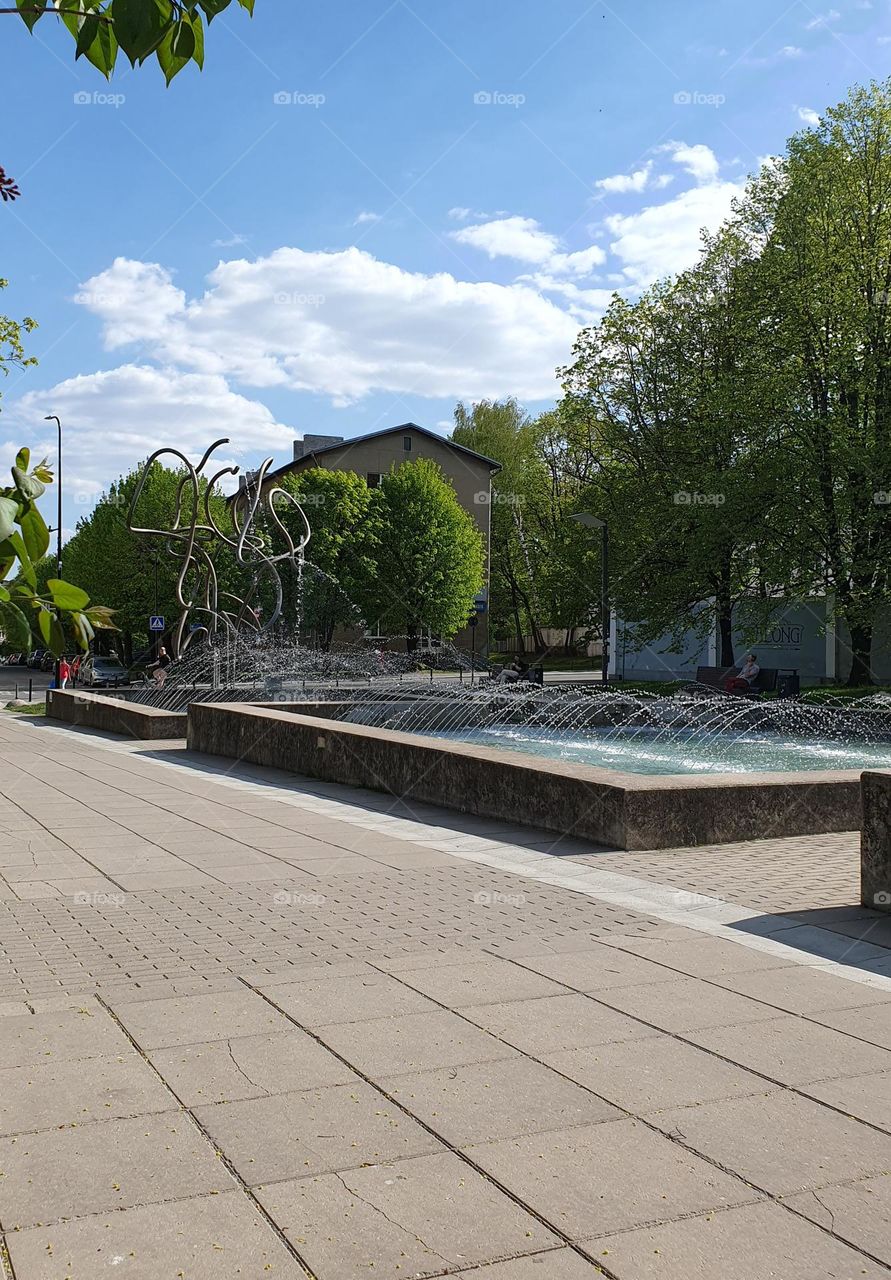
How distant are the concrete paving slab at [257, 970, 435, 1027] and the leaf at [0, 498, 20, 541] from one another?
3840 mm

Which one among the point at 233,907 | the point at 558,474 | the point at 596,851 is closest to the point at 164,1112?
the point at 233,907

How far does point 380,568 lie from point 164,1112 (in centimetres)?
5877

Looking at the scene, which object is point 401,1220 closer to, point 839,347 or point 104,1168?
point 104,1168

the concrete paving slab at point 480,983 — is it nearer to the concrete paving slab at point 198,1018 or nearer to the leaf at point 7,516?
the concrete paving slab at point 198,1018

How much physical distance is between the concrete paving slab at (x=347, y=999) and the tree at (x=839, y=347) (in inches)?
958

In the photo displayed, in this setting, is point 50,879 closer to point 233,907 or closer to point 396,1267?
point 233,907

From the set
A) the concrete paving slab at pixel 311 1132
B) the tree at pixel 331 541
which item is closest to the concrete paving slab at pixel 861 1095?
the concrete paving slab at pixel 311 1132

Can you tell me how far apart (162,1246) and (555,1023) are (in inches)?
85.0

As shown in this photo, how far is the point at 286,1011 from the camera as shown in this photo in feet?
16.2

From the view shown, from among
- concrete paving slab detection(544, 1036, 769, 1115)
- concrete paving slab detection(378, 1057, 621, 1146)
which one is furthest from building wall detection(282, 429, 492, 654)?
concrete paving slab detection(378, 1057, 621, 1146)

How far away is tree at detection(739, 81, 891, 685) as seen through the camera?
2788 cm

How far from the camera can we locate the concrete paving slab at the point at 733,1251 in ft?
9.57
